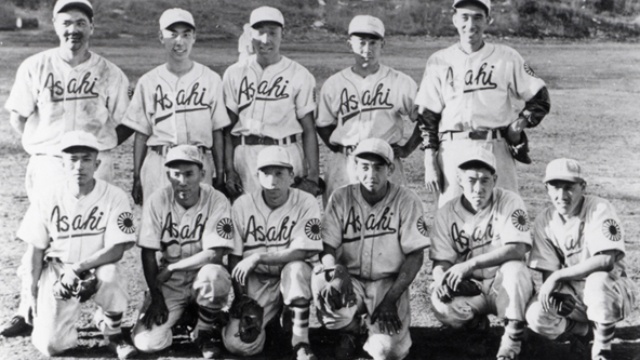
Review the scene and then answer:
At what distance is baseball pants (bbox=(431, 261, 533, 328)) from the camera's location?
4527 millimetres

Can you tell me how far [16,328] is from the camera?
16.4 feet

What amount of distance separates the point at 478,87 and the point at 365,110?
0.78 meters

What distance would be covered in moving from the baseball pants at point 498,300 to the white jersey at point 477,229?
0.48 feet

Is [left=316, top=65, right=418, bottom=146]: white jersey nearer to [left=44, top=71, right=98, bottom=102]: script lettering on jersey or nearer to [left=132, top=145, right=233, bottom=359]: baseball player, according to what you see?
[left=132, top=145, right=233, bottom=359]: baseball player

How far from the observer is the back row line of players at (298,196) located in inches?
183

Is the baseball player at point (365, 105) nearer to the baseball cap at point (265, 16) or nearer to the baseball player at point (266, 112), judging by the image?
the baseball player at point (266, 112)

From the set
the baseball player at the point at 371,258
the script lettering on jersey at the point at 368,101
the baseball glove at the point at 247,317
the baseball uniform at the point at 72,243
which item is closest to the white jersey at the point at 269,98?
the script lettering on jersey at the point at 368,101

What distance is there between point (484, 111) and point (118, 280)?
2600 mm

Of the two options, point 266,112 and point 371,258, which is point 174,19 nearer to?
point 266,112

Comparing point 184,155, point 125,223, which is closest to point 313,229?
point 184,155

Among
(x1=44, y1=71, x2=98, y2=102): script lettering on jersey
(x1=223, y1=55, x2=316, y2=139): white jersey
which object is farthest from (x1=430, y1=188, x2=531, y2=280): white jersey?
(x1=44, y1=71, x2=98, y2=102): script lettering on jersey

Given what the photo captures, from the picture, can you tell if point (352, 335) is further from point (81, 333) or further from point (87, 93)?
point (87, 93)

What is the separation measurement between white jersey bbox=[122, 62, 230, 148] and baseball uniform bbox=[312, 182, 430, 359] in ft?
3.37

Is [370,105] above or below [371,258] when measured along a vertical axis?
above
